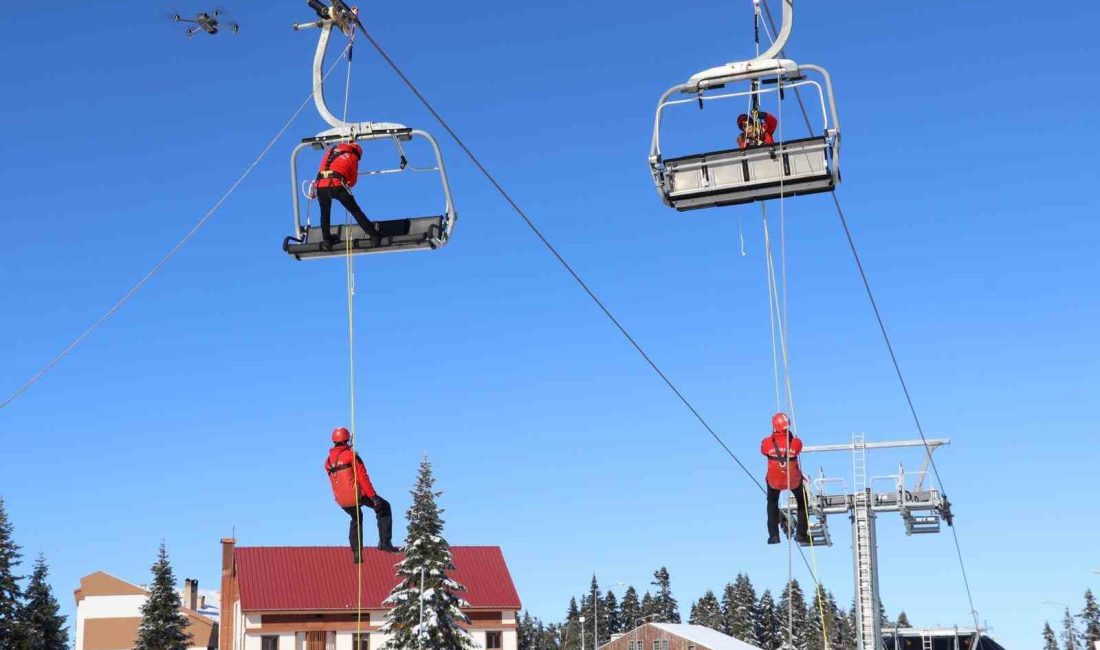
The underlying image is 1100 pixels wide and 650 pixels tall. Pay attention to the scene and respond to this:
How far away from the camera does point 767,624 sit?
130000mm

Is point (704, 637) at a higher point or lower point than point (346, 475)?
lower

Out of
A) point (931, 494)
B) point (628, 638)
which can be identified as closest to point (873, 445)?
point (931, 494)

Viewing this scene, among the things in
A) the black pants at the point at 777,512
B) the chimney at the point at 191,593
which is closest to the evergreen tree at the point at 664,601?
the chimney at the point at 191,593

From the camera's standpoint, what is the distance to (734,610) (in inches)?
5482

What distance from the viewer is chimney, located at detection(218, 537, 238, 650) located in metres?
75.3

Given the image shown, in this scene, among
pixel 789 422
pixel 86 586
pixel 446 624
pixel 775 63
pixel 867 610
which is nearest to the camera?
pixel 775 63

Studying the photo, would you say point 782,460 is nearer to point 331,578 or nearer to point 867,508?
point 867,508

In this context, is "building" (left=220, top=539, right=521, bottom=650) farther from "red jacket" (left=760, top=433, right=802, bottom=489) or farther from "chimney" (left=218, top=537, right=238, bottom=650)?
"red jacket" (left=760, top=433, right=802, bottom=489)

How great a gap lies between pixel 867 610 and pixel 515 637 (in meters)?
36.2

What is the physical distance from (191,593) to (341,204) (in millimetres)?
86399

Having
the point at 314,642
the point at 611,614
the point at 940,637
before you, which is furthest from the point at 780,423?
the point at 611,614

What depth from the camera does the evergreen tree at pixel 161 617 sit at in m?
60.5

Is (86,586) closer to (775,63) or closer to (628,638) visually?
(628,638)

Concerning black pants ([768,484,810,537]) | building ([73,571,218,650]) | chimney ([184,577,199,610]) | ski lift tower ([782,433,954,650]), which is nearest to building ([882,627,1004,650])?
ski lift tower ([782,433,954,650])
